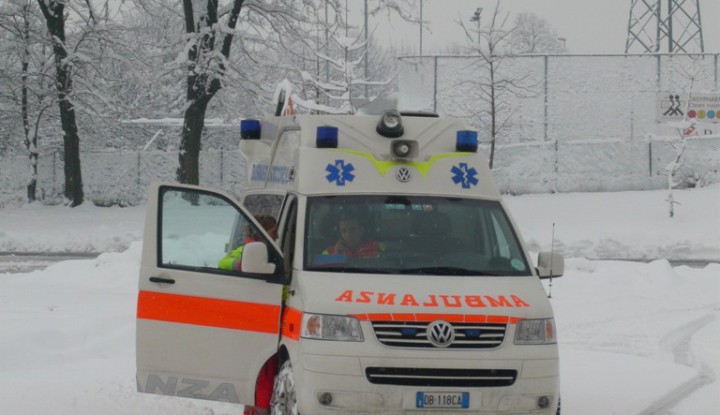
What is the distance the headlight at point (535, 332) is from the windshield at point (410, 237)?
588 millimetres

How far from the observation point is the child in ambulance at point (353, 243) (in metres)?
7.48

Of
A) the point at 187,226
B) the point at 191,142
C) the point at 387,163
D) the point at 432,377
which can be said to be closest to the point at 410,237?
the point at 387,163

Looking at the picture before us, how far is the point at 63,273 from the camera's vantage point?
62.1ft

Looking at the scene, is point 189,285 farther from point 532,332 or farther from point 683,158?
point 683,158

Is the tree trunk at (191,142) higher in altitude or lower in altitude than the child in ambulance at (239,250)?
higher

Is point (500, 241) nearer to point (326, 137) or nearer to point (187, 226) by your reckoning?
point (326, 137)

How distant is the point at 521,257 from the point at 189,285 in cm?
225

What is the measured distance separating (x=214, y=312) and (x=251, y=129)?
2680 millimetres

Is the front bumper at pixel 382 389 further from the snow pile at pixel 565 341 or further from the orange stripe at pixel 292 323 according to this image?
the snow pile at pixel 565 341

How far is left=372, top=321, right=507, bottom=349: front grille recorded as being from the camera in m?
6.71

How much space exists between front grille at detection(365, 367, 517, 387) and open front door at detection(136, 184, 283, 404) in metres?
1.04

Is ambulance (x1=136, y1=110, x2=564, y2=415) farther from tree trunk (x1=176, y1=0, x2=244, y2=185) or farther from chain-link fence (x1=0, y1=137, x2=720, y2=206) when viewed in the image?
chain-link fence (x1=0, y1=137, x2=720, y2=206)

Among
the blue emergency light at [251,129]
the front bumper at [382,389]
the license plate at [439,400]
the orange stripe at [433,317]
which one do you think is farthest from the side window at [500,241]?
the blue emergency light at [251,129]

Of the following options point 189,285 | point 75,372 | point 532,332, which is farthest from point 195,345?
point 75,372
